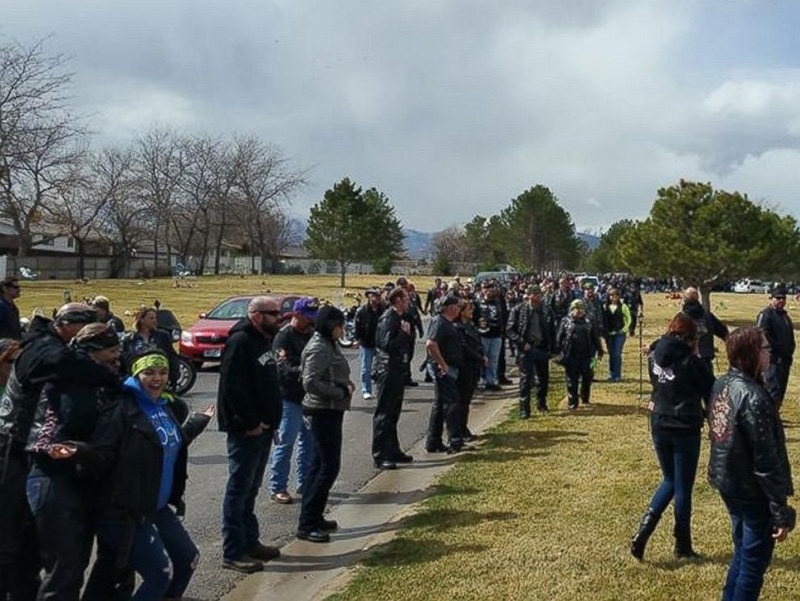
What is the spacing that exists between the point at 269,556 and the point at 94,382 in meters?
2.58

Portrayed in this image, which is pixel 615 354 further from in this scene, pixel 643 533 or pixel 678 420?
pixel 678 420

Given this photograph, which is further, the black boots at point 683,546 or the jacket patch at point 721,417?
the black boots at point 683,546

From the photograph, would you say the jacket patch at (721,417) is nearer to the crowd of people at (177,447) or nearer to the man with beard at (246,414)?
the crowd of people at (177,447)

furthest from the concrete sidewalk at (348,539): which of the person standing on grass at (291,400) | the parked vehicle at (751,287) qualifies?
the parked vehicle at (751,287)

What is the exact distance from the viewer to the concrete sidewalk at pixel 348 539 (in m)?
5.64

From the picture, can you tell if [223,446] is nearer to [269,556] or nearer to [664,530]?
[269,556]

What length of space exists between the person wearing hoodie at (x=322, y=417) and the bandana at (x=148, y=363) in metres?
2.32

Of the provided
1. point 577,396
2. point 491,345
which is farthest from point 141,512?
point 491,345

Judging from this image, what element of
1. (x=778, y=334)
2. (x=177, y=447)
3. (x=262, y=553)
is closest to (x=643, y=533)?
(x=262, y=553)

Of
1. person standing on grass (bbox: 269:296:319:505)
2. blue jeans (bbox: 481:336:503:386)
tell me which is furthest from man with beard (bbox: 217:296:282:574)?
blue jeans (bbox: 481:336:503:386)

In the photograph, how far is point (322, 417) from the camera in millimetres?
6660

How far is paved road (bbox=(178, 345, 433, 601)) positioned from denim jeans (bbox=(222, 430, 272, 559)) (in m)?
0.20

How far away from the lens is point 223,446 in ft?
32.4

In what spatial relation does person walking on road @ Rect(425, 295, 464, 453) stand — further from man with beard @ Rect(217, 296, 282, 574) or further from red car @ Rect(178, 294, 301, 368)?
red car @ Rect(178, 294, 301, 368)
